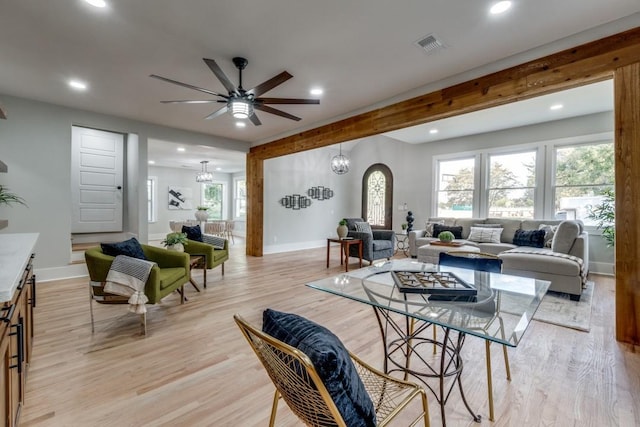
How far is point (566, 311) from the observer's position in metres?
3.24

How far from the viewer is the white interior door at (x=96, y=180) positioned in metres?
5.03

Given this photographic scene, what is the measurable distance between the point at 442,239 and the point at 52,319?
5442 millimetres

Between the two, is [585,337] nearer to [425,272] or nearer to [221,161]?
[425,272]

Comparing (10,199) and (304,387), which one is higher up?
(10,199)

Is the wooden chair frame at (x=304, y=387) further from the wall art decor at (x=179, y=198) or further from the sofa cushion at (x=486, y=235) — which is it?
the wall art decor at (x=179, y=198)

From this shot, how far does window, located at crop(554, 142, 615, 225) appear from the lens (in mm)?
5156

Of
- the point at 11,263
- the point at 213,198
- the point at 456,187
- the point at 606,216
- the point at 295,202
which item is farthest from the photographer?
the point at 213,198

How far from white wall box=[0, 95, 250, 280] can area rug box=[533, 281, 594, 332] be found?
645 cm

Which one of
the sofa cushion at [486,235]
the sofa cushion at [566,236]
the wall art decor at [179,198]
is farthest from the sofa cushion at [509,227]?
the wall art decor at [179,198]

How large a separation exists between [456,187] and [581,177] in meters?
2.24

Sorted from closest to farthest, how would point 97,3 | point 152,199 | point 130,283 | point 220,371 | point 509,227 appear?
point 220,371
point 97,3
point 130,283
point 509,227
point 152,199

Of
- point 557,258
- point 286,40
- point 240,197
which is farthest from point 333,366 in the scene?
point 240,197

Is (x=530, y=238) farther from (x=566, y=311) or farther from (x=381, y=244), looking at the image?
(x=381, y=244)

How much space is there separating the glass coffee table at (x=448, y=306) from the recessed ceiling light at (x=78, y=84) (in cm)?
396
